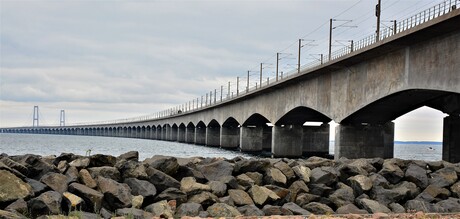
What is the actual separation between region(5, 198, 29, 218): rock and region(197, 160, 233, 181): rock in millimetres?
5035

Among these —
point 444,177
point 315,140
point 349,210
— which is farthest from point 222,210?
point 315,140

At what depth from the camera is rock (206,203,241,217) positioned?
1124 cm

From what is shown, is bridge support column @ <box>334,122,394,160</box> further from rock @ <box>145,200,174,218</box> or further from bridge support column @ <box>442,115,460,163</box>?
rock @ <box>145,200,174,218</box>

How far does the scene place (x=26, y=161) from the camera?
12.2 meters

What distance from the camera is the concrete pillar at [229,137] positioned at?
8238 centimetres

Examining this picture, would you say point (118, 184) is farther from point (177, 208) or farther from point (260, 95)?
point (260, 95)

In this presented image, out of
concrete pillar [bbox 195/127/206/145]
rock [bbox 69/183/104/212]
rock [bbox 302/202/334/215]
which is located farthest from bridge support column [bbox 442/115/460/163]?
concrete pillar [bbox 195/127/206/145]

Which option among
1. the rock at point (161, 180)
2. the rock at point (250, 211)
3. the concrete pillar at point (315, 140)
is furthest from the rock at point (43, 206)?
the concrete pillar at point (315, 140)

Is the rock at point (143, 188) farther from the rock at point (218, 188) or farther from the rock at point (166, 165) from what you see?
the rock at point (218, 188)

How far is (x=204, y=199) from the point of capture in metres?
12.1

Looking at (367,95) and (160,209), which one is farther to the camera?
(367,95)

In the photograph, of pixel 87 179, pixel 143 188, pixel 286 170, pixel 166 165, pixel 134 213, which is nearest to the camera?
pixel 134 213

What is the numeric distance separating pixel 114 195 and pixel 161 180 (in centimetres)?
161

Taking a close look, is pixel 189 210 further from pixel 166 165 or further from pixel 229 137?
pixel 229 137
